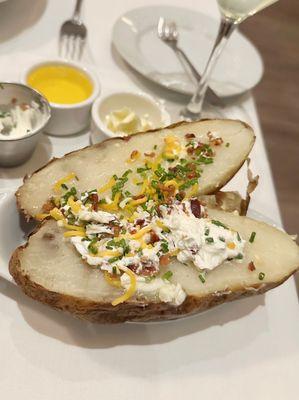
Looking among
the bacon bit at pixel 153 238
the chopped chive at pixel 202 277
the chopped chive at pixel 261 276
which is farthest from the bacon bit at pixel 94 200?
the chopped chive at pixel 261 276

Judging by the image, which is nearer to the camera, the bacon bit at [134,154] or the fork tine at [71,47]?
the bacon bit at [134,154]

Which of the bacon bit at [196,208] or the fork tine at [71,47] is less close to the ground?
the bacon bit at [196,208]

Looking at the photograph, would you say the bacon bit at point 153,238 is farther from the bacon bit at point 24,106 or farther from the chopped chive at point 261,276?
the bacon bit at point 24,106

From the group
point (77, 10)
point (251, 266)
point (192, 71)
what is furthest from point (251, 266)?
point (77, 10)

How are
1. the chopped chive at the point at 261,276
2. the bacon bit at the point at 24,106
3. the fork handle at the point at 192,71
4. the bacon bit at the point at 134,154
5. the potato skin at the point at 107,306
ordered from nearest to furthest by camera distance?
1. the potato skin at the point at 107,306
2. the chopped chive at the point at 261,276
3. the bacon bit at the point at 134,154
4. the bacon bit at the point at 24,106
5. the fork handle at the point at 192,71

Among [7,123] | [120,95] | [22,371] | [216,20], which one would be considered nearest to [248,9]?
[120,95]

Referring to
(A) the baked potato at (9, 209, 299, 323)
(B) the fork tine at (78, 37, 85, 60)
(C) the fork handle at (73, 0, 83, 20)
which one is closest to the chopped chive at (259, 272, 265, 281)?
(A) the baked potato at (9, 209, 299, 323)

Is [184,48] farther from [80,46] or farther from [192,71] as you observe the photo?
[80,46]

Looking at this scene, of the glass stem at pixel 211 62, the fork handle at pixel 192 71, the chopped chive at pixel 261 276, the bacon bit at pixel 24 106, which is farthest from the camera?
the fork handle at pixel 192 71
